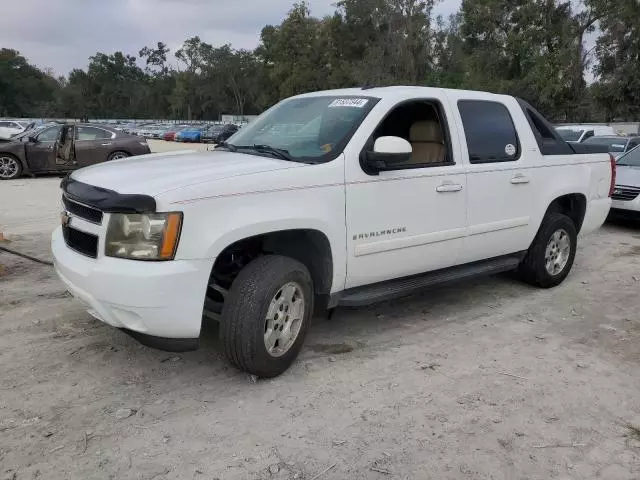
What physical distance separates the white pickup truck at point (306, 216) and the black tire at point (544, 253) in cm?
2

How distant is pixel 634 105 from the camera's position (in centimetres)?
3138

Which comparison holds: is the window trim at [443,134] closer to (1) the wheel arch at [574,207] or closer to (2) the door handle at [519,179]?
(2) the door handle at [519,179]

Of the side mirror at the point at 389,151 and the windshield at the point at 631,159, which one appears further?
the windshield at the point at 631,159

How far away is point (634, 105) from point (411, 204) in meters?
32.4

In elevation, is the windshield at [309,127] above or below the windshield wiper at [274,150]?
above

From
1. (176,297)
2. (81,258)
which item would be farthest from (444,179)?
(81,258)

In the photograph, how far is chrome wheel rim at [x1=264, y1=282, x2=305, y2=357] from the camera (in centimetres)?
358

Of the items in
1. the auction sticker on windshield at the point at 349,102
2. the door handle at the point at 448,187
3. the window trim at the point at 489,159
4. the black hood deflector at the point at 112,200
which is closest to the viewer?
the black hood deflector at the point at 112,200

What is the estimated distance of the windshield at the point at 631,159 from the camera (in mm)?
10117

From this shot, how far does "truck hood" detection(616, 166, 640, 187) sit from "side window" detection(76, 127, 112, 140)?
41.2ft

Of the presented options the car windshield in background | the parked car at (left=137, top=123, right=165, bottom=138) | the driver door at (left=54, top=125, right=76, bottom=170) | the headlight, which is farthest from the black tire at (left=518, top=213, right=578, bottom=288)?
the parked car at (left=137, top=123, right=165, bottom=138)

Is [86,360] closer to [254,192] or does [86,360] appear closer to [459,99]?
[254,192]

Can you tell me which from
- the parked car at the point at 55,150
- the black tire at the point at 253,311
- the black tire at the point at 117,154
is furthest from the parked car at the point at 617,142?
the parked car at the point at 55,150

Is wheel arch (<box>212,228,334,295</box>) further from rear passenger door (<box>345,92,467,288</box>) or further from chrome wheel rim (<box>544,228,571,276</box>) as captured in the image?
chrome wheel rim (<box>544,228,571,276</box>)
